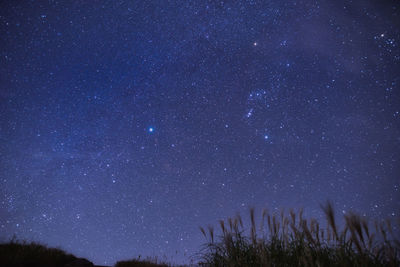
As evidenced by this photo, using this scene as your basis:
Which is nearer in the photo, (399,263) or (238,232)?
(399,263)

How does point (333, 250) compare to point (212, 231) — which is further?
point (212, 231)

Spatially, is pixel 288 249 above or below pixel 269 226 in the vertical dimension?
below

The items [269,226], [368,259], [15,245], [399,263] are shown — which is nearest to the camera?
[399,263]

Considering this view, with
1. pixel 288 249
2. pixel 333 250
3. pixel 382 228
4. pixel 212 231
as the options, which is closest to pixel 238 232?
pixel 212 231

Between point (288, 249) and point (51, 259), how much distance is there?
6.03 metres

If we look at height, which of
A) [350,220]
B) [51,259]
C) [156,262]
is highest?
[350,220]

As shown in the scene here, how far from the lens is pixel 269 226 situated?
4496 millimetres

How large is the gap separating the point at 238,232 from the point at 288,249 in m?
1.33

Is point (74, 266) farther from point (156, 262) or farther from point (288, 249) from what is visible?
point (288, 249)

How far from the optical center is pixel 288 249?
13.6 feet

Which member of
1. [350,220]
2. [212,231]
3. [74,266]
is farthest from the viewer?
[74,266]

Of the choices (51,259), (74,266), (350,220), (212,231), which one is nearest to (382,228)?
(350,220)

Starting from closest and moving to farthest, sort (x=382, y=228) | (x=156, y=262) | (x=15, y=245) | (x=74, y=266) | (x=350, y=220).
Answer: (x=350, y=220)
(x=382, y=228)
(x=74, y=266)
(x=15, y=245)
(x=156, y=262)

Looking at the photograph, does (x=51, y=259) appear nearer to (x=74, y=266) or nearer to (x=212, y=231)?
(x=74, y=266)
